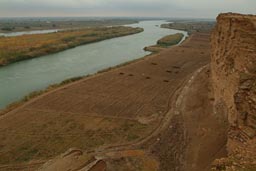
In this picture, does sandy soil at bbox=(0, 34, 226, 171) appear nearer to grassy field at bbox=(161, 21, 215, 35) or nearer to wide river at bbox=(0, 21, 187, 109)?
wide river at bbox=(0, 21, 187, 109)

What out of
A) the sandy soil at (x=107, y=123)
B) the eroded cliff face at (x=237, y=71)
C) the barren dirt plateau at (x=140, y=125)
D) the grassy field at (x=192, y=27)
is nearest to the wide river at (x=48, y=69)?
the sandy soil at (x=107, y=123)

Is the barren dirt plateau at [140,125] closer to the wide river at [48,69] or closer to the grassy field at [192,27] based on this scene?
the wide river at [48,69]

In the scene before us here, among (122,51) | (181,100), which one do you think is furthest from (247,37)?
(122,51)

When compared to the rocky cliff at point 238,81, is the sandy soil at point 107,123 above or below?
below

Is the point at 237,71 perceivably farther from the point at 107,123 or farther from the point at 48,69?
the point at 48,69

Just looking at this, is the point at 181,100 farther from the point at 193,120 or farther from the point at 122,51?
the point at 122,51

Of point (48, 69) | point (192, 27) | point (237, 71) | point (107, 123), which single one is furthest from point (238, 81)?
point (192, 27)
